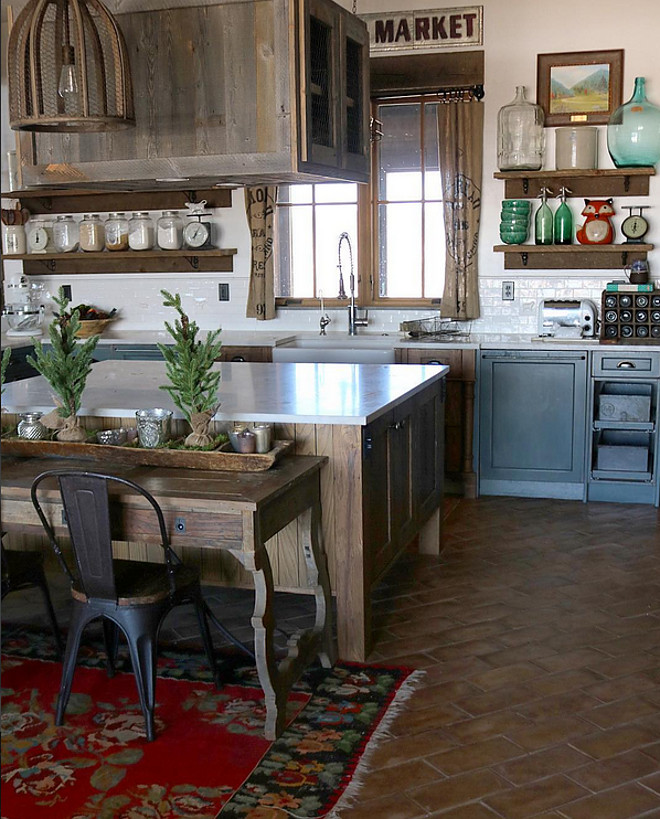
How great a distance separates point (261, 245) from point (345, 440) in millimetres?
3609

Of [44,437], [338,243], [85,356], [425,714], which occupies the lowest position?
[425,714]

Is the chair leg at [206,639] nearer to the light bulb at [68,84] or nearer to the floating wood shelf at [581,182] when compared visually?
the light bulb at [68,84]

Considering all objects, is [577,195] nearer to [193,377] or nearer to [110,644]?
[193,377]

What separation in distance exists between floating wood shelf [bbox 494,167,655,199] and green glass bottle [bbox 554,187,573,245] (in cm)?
9

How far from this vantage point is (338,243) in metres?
6.75

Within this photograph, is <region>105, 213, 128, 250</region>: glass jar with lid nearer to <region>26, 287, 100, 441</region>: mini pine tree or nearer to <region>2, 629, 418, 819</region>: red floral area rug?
<region>26, 287, 100, 441</region>: mini pine tree

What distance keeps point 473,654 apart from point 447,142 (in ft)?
12.8

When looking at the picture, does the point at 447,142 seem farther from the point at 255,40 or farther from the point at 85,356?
the point at 85,356

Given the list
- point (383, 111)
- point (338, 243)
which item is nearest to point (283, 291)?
point (338, 243)

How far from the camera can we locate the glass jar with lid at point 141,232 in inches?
277

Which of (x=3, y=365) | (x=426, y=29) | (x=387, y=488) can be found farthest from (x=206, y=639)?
(x=426, y=29)

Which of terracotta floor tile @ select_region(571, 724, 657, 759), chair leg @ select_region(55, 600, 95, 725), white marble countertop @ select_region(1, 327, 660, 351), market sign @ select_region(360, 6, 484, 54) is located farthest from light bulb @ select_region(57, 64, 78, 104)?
market sign @ select_region(360, 6, 484, 54)

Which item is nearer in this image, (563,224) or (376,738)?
(376,738)

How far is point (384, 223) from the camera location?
22.1 ft
